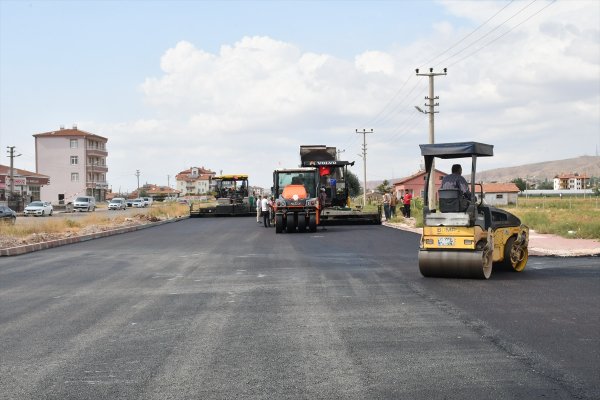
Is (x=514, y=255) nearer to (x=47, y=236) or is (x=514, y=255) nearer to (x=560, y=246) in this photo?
(x=560, y=246)

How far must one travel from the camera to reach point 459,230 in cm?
1205

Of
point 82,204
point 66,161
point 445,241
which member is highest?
point 66,161

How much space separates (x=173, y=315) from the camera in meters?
8.73

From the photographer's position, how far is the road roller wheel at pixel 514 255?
1320 cm

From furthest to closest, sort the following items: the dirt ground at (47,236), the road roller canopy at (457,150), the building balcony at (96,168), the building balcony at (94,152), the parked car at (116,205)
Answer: the building balcony at (96,168) < the building balcony at (94,152) < the parked car at (116,205) < the dirt ground at (47,236) < the road roller canopy at (457,150)

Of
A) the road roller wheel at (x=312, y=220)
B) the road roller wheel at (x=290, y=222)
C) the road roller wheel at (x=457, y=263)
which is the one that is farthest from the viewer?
the road roller wheel at (x=312, y=220)

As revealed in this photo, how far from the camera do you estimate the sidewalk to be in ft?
56.0

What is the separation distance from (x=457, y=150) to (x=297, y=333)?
6017mm

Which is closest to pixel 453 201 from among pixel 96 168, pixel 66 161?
pixel 66 161

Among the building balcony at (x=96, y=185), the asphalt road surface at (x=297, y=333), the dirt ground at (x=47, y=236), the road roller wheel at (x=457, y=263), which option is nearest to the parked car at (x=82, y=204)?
the dirt ground at (x=47, y=236)

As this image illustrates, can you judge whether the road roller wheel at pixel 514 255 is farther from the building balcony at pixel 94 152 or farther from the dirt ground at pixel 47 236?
the building balcony at pixel 94 152

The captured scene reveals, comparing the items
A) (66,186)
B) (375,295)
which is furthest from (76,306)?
(66,186)

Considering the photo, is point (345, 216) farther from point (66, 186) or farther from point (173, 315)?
point (66, 186)

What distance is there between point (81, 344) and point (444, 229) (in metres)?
7.05
